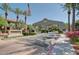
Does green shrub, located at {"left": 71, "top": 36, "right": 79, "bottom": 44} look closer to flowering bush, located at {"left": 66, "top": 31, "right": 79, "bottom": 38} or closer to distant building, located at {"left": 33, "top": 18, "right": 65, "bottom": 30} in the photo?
flowering bush, located at {"left": 66, "top": 31, "right": 79, "bottom": 38}

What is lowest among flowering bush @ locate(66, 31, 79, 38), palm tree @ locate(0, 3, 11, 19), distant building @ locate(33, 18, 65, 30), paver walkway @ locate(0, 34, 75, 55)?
paver walkway @ locate(0, 34, 75, 55)

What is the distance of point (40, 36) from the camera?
3896mm

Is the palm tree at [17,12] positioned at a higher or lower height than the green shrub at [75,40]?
higher

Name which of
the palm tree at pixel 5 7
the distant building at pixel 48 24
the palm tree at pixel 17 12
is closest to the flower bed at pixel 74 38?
the distant building at pixel 48 24

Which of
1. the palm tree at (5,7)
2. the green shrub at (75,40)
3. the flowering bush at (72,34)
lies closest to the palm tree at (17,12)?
the palm tree at (5,7)

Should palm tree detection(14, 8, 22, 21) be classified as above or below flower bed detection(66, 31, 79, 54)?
above

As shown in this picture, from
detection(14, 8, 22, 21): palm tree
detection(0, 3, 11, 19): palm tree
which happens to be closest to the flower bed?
detection(14, 8, 22, 21): palm tree

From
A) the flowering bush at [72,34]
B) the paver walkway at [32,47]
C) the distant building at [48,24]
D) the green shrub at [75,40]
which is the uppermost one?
the distant building at [48,24]

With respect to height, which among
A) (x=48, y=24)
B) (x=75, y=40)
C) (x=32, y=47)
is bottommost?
(x=32, y=47)

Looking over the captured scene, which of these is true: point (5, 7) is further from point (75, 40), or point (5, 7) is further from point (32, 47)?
point (75, 40)

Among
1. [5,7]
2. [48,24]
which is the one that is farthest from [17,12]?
[48,24]

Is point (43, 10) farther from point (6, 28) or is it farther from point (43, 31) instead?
point (6, 28)

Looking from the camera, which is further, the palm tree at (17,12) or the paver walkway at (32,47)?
the palm tree at (17,12)

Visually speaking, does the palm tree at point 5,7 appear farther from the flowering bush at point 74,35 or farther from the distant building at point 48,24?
the flowering bush at point 74,35
